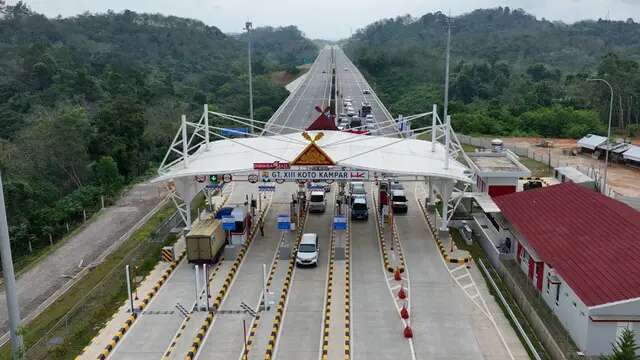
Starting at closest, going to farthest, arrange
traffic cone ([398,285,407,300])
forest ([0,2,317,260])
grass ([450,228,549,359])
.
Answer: grass ([450,228,549,359]), traffic cone ([398,285,407,300]), forest ([0,2,317,260])

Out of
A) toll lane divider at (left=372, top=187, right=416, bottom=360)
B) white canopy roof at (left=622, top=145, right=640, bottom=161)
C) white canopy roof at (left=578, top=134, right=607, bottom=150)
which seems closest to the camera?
toll lane divider at (left=372, top=187, right=416, bottom=360)

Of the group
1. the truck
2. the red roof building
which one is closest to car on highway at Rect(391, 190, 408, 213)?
the red roof building

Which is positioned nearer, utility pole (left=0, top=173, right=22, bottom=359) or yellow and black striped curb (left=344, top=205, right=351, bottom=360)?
utility pole (left=0, top=173, right=22, bottom=359)

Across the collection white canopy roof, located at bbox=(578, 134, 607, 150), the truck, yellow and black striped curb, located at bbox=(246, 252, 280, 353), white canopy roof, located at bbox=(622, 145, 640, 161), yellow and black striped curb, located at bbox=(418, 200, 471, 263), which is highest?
white canopy roof, located at bbox=(578, 134, 607, 150)

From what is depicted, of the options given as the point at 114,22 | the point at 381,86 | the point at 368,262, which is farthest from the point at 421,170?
the point at 114,22

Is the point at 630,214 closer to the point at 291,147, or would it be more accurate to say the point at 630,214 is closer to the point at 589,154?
the point at 291,147

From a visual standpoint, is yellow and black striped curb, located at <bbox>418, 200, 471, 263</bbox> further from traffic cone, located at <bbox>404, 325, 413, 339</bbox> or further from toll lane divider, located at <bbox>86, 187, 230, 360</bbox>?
toll lane divider, located at <bbox>86, 187, 230, 360</bbox>

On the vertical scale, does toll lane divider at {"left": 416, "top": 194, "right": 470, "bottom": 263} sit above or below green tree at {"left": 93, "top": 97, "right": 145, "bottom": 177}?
below
